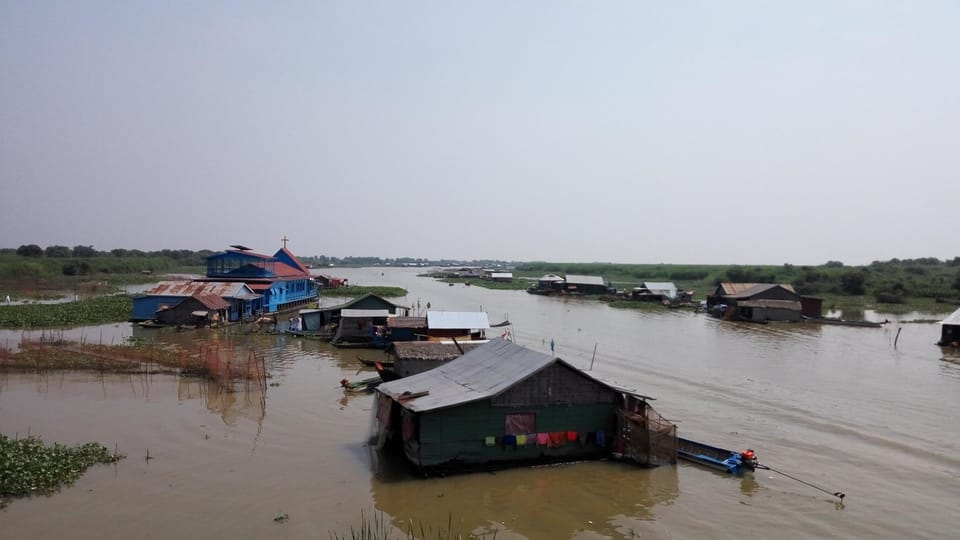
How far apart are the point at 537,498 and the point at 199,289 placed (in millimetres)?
33265

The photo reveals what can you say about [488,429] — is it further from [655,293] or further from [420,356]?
[655,293]

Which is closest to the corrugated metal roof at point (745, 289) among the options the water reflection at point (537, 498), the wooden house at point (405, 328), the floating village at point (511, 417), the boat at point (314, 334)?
the wooden house at point (405, 328)

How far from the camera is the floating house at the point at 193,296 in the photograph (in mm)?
36781

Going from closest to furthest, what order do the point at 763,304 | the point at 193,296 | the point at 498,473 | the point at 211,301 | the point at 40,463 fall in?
the point at 40,463
the point at 498,473
the point at 193,296
the point at 211,301
the point at 763,304

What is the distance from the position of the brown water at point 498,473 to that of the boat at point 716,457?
1.42ft

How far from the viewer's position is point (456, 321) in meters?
28.1

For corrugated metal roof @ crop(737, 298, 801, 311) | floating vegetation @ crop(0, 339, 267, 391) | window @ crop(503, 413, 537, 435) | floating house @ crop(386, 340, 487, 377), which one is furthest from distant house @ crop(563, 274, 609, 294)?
window @ crop(503, 413, 537, 435)

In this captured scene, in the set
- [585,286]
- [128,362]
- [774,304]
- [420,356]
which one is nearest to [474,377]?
[420,356]

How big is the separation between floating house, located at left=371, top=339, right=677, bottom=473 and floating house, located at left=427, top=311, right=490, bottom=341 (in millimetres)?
13102

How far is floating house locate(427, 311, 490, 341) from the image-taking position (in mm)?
27600

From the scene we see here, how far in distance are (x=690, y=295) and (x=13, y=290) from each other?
68.1m

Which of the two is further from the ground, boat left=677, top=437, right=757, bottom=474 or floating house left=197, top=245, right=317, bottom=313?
floating house left=197, top=245, right=317, bottom=313

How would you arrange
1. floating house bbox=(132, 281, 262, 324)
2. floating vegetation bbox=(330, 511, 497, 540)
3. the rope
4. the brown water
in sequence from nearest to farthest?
floating vegetation bbox=(330, 511, 497, 540) → the brown water → the rope → floating house bbox=(132, 281, 262, 324)

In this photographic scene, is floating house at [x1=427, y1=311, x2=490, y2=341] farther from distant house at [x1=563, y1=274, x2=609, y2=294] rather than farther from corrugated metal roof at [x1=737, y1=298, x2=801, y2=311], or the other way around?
distant house at [x1=563, y1=274, x2=609, y2=294]
